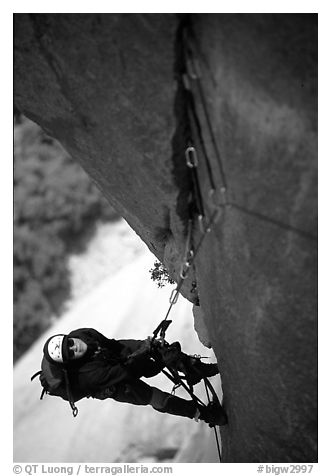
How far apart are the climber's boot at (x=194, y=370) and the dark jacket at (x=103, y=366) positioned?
288 mm

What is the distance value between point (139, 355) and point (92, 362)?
45 cm

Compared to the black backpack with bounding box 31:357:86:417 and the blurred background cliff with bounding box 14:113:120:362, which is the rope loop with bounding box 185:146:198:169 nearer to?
the black backpack with bounding box 31:357:86:417

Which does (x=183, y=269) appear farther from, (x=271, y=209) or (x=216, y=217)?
(x=271, y=209)

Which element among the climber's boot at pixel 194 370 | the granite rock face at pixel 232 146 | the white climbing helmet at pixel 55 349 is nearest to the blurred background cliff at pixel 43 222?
the climber's boot at pixel 194 370

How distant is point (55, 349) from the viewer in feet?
13.3

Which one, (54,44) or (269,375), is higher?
(54,44)

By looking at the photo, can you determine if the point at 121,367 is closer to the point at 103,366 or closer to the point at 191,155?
the point at 103,366

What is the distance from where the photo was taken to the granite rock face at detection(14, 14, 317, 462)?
257 centimetres

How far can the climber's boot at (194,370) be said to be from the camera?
4.71m

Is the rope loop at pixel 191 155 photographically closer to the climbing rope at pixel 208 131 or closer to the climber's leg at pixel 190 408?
the climbing rope at pixel 208 131

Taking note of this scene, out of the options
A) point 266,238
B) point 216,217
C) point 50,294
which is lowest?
point 266,238

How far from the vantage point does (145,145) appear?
338 cm

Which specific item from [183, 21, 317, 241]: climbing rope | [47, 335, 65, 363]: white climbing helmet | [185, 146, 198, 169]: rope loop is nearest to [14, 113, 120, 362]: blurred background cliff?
[47, 335, 65, 363]: white climbing helmet
